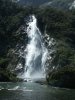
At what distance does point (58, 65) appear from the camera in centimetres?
18088

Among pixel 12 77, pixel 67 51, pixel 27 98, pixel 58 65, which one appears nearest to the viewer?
pixel 27 98

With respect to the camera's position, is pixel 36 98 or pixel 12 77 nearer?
pixel 36 98

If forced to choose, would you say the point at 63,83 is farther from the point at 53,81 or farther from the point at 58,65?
the point at 58,65

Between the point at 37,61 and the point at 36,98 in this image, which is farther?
the point at 37,61

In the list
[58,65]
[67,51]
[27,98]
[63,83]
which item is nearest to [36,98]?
[27,98]

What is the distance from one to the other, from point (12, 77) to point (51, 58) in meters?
52.5

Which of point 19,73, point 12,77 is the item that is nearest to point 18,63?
point 19,73

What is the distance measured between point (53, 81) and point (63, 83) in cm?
578

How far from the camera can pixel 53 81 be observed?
11806 centimetres

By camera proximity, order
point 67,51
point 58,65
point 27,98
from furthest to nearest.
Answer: point 67,51 → point 58,65 → point 27,98

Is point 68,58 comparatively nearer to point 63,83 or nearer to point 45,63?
point 45,63

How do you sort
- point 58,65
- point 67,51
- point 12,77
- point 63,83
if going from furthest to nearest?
point 67,51
point 58,65
point 12,77
point 63,83

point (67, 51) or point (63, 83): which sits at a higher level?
point (67, 51)

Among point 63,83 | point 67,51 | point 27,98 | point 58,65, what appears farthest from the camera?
point 67,51
